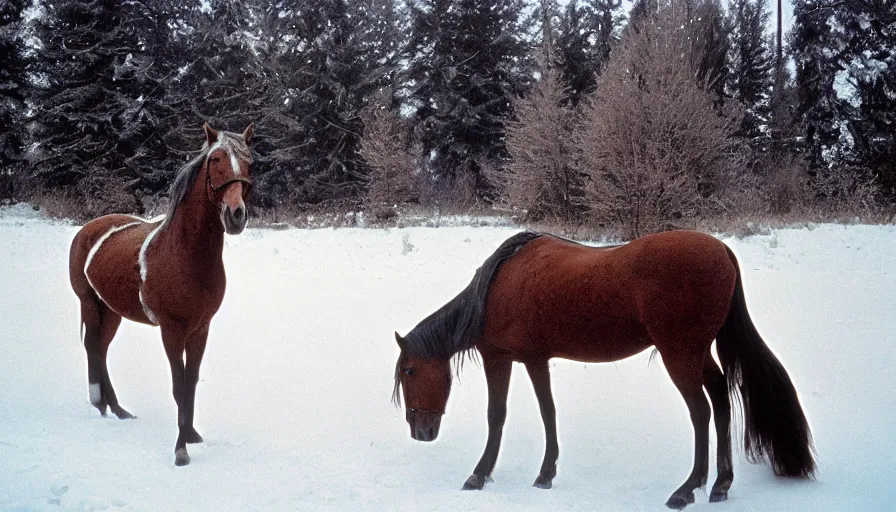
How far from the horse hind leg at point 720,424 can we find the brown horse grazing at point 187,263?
9.48 ft

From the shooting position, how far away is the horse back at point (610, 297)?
2.98m

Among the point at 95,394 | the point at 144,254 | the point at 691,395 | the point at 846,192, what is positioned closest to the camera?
the point at 691,395

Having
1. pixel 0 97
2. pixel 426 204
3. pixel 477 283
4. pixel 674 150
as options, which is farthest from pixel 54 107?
pixel 477 283

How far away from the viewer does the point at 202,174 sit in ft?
12.8

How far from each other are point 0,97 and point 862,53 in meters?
32.2

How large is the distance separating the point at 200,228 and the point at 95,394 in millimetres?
1928

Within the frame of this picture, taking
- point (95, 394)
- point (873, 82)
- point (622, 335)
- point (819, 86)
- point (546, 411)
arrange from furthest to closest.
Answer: point (819, 86)
point (873, 82)
point (95, 394)
point (546, 411)
point (622, 335)

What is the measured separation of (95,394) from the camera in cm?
465

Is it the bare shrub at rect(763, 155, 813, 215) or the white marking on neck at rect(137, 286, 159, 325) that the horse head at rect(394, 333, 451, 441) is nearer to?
the white marking on neck at rect(137, 286, 159, 325)

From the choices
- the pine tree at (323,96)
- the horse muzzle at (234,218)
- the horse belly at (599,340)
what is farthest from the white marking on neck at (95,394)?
the pine tree at (323,96)

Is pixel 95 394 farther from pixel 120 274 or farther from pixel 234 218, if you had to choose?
pixel 234 218

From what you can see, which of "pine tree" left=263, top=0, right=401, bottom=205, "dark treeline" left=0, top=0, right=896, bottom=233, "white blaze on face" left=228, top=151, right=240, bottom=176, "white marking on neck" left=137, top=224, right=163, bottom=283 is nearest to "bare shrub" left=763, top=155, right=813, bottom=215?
"dark treeline" left=0, top=0, right=896, bottom=233

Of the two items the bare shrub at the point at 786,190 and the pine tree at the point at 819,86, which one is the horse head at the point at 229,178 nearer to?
the bare shrub at the point at 786,190

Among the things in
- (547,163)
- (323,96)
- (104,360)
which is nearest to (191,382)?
(104,360)
